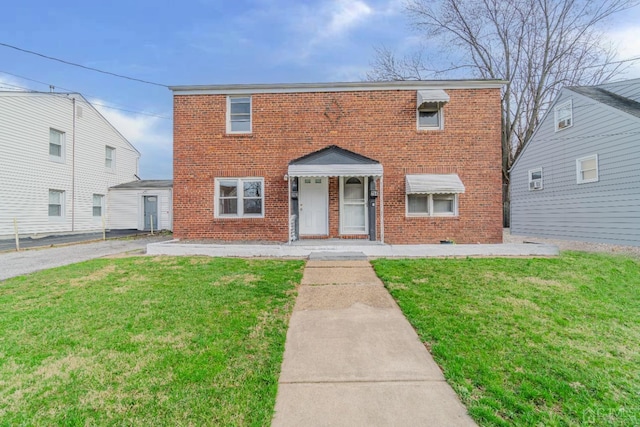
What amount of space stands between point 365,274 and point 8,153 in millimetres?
16935

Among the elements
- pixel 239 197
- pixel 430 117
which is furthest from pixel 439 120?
pixel 239 197

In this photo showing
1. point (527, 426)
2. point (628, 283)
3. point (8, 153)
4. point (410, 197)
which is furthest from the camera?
point (8, 153)

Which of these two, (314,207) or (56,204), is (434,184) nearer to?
(314,207)

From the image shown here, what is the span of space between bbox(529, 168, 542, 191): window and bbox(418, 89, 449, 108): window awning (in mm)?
9166

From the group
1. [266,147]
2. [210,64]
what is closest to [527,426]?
[266,147]

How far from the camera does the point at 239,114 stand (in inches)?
423

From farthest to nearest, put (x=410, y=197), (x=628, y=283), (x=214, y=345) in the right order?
1. (x=410, y=197)
2. (x=628, y=283)
3. (x=214, y=345)

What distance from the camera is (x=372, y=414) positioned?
229cm

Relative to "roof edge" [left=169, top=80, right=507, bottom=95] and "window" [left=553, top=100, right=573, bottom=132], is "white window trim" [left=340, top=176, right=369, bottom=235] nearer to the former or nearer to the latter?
"roof edge" [left=169, top=80, right=507, bottom=95]

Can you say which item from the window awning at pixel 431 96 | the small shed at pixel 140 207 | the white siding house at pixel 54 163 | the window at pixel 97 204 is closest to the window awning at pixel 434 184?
the window awning at pixel 431 96

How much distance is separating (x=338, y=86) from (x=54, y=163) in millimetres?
15098

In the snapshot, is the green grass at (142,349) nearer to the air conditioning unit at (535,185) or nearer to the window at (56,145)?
the window at (56,145)

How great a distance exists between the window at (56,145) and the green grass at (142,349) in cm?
1268

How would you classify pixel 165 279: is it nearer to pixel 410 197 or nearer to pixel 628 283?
pixel 410 197
